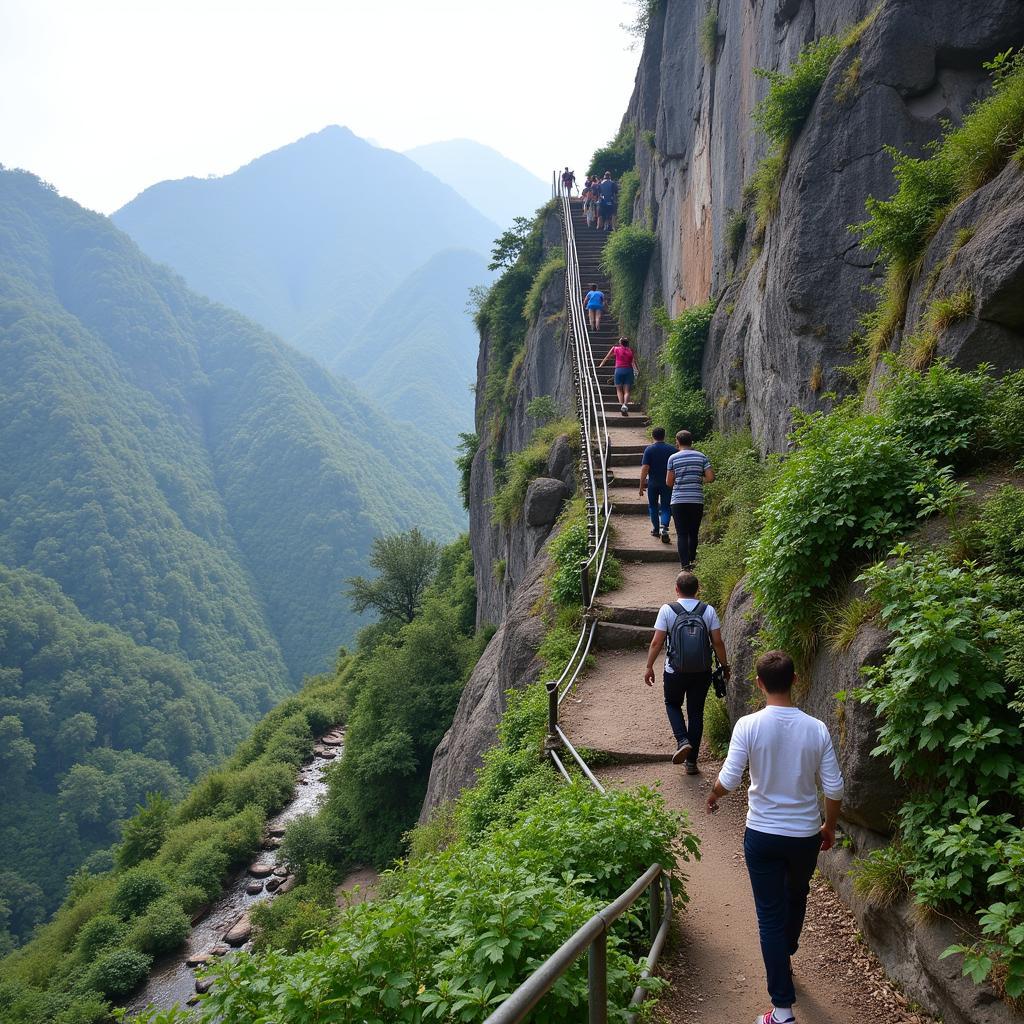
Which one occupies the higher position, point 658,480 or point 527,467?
point 658,480

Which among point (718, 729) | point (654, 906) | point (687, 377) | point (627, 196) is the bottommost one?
point (718, 729)

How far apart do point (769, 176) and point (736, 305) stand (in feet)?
7.36

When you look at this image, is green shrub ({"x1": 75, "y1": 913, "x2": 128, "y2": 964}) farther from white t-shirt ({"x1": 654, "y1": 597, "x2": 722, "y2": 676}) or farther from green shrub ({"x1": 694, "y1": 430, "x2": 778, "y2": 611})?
white t-shirt ({"x1": 654, "y1": 597, "x2": 722, "y2": 676})

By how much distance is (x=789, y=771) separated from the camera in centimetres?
338

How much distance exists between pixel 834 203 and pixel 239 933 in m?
28.0

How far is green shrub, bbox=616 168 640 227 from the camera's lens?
77.9ft

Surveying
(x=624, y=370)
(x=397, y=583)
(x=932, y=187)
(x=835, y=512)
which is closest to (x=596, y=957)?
(x=835, y=512)

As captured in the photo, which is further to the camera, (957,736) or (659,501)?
(659,501)

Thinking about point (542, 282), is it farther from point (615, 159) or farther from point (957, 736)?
point (957, 736)

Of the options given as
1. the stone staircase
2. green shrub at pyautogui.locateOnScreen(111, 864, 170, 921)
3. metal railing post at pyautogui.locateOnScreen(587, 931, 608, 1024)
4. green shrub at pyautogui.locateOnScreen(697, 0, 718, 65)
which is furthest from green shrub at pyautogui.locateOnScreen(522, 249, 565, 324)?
green shrub at pyautogui.locateOnScreen(111, 864, 170, 921)

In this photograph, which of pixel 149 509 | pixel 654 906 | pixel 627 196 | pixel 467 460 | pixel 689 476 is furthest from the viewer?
pixel 149 509

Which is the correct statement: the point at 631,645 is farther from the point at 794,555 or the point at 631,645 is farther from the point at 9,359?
the point at 9,359

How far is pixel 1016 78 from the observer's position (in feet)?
20.2

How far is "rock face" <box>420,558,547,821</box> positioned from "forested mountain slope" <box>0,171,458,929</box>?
57.1m
